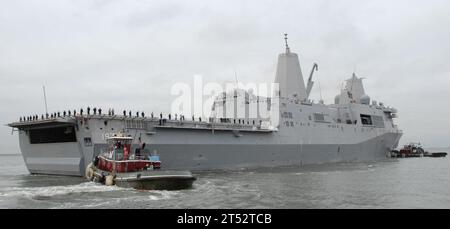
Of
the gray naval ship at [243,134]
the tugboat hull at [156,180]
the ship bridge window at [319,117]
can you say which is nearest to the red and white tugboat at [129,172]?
the tugboat hull at [156,180]

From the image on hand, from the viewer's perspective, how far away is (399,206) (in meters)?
16.3

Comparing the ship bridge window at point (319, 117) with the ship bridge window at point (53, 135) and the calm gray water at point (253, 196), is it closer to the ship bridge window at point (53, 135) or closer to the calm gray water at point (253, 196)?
the calm gray water at point (253, 196)

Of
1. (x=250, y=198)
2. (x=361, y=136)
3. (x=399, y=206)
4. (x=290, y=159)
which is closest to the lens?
(x=399, y=206)

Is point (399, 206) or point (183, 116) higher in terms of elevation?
point (183, 116)

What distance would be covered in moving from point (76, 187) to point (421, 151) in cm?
5649

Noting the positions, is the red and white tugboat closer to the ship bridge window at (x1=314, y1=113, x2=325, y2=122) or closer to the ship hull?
the ship hull

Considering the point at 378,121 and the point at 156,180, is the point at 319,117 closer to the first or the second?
the point at 378,121

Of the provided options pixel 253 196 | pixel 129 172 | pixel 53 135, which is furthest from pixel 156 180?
pixel 53 135

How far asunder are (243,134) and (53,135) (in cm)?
1412

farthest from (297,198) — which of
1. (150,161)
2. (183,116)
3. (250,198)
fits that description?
(183,116)

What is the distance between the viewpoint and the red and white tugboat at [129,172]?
65.8ft

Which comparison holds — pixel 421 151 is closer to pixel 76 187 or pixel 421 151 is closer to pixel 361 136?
pixel 361 136

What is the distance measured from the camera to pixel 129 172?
69.6 ft

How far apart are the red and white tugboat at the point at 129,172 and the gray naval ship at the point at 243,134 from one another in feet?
6.57
